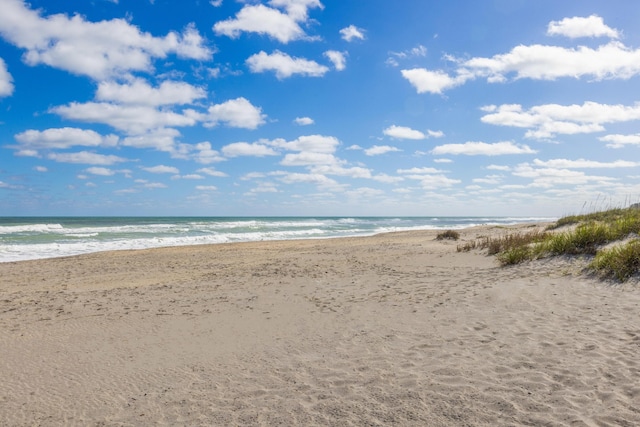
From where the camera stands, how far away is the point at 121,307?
30.8 ft

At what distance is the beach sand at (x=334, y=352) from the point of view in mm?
4414

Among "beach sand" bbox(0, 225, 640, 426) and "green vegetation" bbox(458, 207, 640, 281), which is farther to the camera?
"green vegetation" bbox(458, 207, 640, 281)

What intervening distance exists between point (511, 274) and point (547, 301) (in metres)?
2.93

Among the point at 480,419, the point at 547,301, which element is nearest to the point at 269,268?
the point at 547,301

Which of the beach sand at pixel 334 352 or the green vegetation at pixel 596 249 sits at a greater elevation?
the green vegetation at pixel 596 249

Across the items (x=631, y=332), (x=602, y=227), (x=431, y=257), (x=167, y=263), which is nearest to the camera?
(x=631, y=332)

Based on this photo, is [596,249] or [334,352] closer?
[334,352]

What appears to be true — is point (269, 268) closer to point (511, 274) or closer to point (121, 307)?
point (121, 307)

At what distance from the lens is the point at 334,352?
613 centimetres

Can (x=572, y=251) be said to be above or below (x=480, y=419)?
above

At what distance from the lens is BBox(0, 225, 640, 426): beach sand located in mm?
4414

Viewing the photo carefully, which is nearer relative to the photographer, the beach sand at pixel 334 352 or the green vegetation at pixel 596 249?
the beach sand at pixel 334 352

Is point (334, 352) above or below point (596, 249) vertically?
below

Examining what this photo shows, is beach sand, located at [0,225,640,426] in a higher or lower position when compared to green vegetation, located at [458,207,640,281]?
lower
